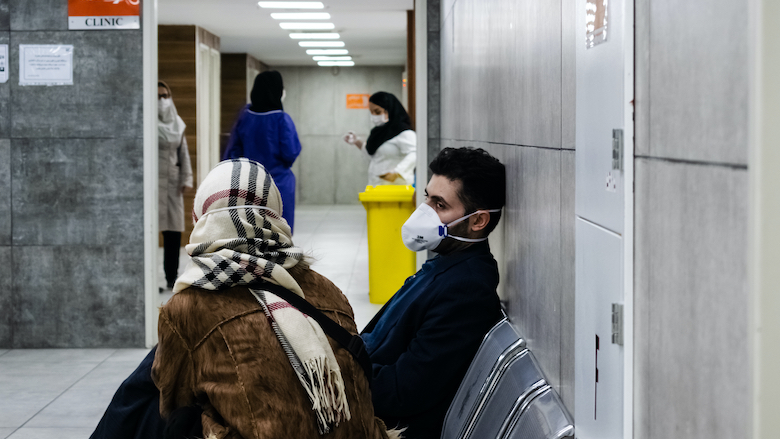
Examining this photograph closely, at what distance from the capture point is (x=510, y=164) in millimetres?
2262

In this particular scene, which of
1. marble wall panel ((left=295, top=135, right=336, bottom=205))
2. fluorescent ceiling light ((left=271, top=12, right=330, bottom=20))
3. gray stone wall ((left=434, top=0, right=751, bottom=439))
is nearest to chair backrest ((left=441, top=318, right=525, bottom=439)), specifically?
gray stone wall ((left=434, top=0, right=751, bottom=439))

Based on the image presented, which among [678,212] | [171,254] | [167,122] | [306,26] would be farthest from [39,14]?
[306,26]

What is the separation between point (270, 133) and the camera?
6.44 m

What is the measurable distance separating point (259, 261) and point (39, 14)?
3.69m

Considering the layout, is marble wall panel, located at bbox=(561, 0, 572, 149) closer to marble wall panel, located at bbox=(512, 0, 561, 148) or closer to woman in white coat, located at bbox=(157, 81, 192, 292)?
marble wall panel, located at bbox=(512, 0, 561, 148)

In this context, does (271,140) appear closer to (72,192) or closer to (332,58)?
(72,192)

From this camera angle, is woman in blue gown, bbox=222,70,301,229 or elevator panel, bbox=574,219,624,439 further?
woman in blue gown, bbox=222,70,301,229

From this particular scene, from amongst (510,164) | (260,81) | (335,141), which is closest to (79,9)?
(260,81)

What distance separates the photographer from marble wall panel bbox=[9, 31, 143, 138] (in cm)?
456

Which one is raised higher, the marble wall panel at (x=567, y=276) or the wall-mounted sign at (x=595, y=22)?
the wall-mounted sign at (x=595, y=22)

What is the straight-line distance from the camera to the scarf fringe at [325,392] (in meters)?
1.50

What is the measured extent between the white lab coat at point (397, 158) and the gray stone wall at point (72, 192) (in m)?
2.72

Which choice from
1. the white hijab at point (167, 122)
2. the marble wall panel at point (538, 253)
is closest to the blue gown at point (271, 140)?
the white hijab at point (167, 122)

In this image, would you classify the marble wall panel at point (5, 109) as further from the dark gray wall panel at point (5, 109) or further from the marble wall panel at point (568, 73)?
the marble wall panel at point (568, 73)
